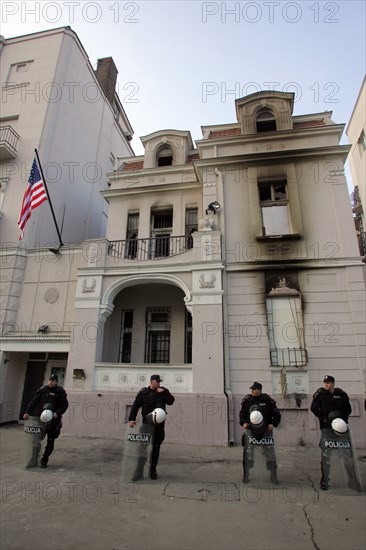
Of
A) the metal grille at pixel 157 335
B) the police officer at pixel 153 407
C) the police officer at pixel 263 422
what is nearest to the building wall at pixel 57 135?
the metal grille at pixel 157 335

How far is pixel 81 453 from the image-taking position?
7742 millimetres

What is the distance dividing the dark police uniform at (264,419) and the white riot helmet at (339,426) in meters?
0.88

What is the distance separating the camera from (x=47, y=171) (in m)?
15.0

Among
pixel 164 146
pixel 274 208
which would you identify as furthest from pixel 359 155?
pixel 164 146

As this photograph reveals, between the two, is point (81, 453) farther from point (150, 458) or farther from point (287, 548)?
point (287, 548)

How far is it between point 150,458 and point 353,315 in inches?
282

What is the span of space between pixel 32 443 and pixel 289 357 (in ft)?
22.7

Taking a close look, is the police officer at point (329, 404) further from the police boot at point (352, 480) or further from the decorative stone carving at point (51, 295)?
the decorative stone carving at point (51, 295)

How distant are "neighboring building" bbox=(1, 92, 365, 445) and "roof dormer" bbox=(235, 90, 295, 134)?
4 cm

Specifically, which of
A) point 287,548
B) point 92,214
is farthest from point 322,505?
point 92,214

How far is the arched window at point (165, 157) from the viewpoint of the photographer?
14.7 meters

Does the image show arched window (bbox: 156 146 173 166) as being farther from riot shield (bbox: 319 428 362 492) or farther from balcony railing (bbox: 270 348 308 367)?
riot shield (bbox: 319 428 362 492)

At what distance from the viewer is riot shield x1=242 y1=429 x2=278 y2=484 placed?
17.7ft

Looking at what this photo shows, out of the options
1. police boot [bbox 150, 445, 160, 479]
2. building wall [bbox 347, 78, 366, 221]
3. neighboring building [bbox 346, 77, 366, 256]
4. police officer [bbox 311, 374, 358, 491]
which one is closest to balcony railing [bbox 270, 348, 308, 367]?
police officer [bbox 311, 374, 358, 491]
